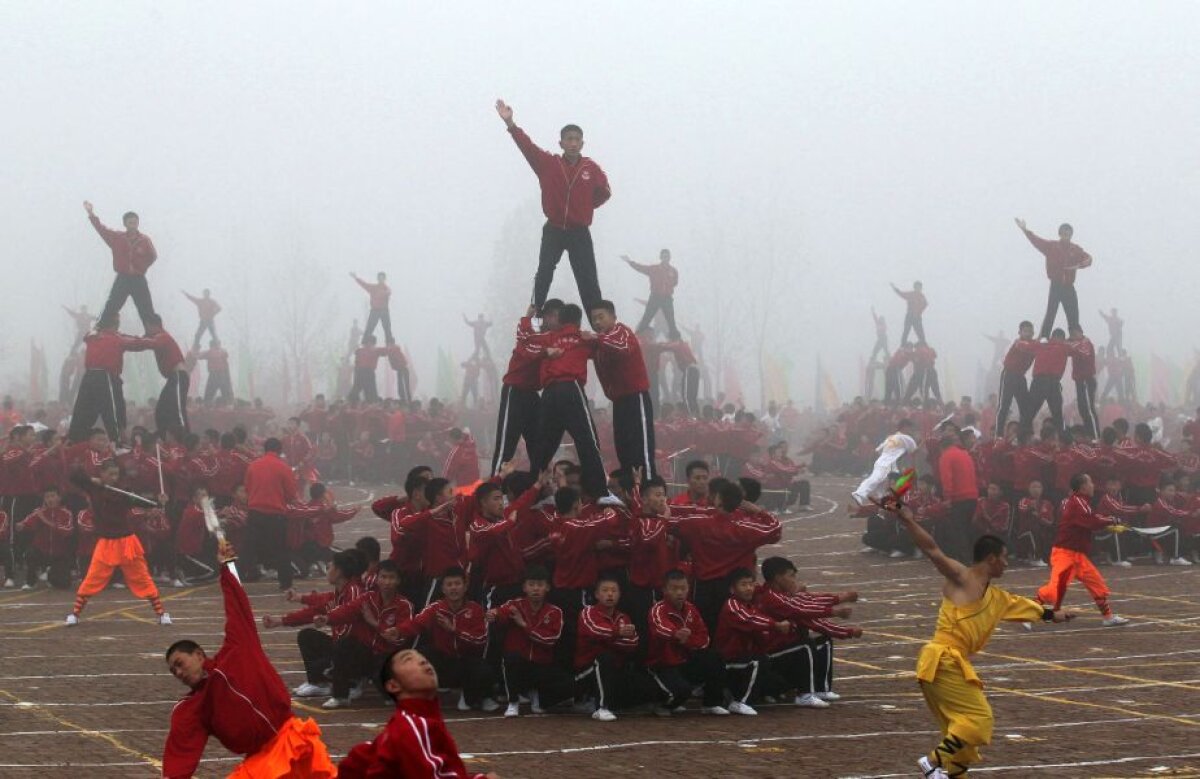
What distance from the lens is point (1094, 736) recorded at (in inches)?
477

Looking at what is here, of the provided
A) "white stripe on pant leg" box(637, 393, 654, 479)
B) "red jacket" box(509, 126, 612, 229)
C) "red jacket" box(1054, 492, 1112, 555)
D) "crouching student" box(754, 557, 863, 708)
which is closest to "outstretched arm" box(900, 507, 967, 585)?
"crouching student" box(754, 557, 863, 708)

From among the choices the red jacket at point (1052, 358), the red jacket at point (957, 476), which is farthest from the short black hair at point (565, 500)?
the red jacket at point (1052, 358)

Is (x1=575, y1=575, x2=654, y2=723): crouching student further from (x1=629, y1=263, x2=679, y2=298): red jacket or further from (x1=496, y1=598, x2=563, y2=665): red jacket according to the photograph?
(x1=629, y1=263, x2=679, y2=298): red jacket

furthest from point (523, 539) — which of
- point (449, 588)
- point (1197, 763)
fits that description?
point (1197, 763)

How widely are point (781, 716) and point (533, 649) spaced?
2084 mm

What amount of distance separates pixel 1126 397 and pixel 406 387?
86.2 ft

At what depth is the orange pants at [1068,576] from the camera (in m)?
17.9

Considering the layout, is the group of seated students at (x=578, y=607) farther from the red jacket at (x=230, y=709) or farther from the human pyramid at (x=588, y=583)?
the red jacket at (x=230, y=709)

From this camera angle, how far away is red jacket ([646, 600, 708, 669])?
1328 centimetres

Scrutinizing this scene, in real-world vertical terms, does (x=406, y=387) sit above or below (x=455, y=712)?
above

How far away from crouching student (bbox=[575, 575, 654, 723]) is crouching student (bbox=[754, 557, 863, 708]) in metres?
1.20

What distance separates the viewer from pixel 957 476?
24.1m

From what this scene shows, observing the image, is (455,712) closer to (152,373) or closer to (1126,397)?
(1126,397)

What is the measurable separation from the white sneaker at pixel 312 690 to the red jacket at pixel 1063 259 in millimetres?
19137
